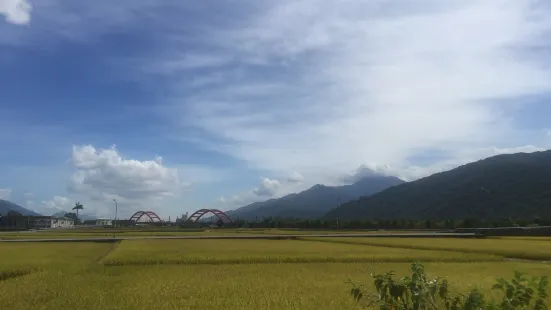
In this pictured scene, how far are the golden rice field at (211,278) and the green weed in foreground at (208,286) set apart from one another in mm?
34

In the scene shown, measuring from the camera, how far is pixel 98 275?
2562 centimetres

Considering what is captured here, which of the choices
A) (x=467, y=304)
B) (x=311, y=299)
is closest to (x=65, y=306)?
(x=311, y=299)

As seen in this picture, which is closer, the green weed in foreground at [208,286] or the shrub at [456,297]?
the shrub at [456,297]

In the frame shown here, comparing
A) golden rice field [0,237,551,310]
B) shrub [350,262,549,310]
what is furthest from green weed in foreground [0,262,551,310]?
shrub [350,262,549,310]

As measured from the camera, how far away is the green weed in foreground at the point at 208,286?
54.2ft

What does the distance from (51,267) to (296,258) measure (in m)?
15.5

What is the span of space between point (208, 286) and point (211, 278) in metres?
2.93

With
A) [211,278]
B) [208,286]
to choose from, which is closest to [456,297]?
[208,286]

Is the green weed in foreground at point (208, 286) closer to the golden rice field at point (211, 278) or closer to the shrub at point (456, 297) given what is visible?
the golden rice field at point (211, 278)

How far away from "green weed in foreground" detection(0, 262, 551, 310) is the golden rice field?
0.11 ft

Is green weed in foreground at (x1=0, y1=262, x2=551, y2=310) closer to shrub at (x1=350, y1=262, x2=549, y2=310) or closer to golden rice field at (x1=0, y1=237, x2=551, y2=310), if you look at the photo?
golden rice field at (x1=0, y1=237, x2=551, y2=310)

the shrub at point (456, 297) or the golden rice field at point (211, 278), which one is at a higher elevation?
the shrub at point (456, 297)

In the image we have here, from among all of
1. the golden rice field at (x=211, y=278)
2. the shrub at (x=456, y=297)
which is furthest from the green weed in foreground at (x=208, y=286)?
the shrub at (x=456, y=297)

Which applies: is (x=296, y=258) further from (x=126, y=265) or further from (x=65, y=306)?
(x=65, y=306)
